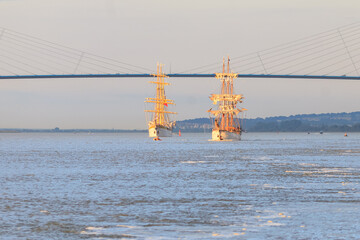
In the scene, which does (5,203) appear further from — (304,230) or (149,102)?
(149,102)

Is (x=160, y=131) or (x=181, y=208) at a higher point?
(x=160, y=131)

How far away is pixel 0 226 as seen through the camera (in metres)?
15.9

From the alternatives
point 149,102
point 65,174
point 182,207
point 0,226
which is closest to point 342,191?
point 182,207

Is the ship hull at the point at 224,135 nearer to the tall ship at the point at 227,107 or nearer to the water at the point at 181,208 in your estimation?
the tall ship at the point at 227,107

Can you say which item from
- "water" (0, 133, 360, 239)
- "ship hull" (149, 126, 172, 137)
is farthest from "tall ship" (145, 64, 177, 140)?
"water" (0, 133, 360, 239)

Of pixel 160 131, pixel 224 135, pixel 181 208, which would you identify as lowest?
pixel 181 208

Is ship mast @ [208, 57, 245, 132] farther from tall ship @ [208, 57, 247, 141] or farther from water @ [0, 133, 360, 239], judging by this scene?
water @ [0, 133, 360, 239]

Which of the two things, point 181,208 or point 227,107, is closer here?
point 181,208

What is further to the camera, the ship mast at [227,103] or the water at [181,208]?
the ship mast at [227,103]

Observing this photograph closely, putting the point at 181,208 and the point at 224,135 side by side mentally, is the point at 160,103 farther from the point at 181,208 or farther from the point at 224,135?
the point at 181,208

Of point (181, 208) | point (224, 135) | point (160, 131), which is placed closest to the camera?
point (181, 208)

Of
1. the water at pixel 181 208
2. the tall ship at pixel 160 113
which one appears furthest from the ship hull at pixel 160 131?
the water at pixel 181 208

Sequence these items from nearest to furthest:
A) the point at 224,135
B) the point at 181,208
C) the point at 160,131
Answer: the point at 181,208 < the point at 224,135 < the point at 160,131

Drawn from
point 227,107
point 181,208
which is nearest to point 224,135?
point 227,107
